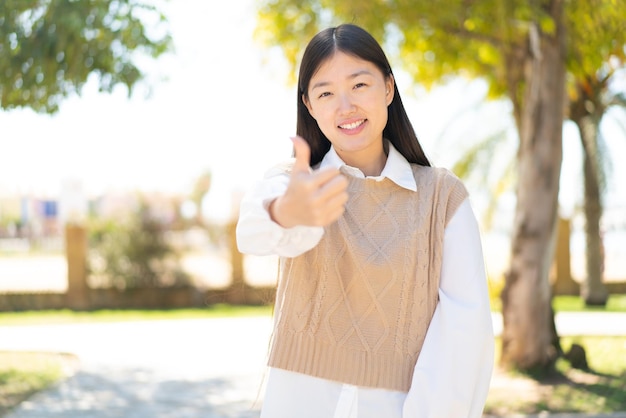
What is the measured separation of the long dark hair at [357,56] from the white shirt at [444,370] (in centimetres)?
19

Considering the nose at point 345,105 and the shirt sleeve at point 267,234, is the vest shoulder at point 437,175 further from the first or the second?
the shirt sleeve at point 267,234

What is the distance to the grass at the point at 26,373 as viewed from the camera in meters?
7.52

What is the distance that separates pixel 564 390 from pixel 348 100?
578cm

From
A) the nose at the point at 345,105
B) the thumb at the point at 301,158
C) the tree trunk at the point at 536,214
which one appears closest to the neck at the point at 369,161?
the nose at the point at 345,105

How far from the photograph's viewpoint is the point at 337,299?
7.09 ft

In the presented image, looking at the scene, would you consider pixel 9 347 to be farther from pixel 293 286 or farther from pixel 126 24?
pixel 293 286

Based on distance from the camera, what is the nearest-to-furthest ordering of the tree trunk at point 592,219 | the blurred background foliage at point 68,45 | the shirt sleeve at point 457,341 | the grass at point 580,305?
the shirt sleeve at point 457,341 → the blurred background foliage at point 68,45 → the tree trunk at point 592,219 → the grass at point 580,305

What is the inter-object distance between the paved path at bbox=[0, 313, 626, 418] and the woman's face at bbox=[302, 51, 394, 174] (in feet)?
7.89

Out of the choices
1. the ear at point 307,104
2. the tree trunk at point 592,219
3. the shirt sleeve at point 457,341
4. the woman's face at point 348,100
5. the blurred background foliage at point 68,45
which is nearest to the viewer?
the shirt sleeve at point 457,341

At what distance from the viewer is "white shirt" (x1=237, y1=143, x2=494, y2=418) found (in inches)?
82.8

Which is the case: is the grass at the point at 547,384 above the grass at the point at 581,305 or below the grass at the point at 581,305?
above

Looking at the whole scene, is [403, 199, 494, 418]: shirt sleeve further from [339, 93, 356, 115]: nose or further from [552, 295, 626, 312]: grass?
[552, 295, 626, 312]: grass

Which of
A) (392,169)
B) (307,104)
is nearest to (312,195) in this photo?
(392,169)

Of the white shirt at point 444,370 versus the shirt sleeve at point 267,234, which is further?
the white shirt at point 444,370
